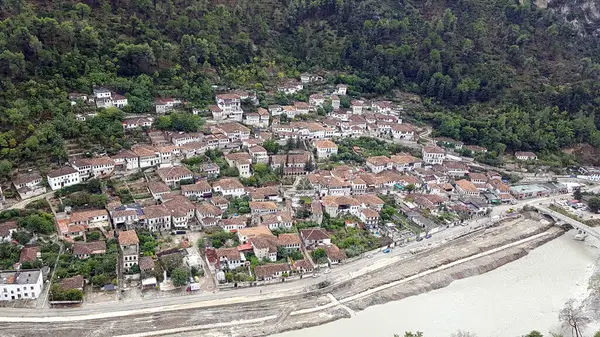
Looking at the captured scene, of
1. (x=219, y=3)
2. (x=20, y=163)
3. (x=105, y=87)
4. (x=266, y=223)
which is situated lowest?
(x=266, y=223)

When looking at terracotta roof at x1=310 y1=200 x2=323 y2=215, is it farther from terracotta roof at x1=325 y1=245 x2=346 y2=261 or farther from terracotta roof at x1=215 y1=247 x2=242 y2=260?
terracotta roof at x1=215 y1=247 x2=242 y2=260

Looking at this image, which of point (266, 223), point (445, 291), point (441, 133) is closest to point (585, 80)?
point (441, 133)

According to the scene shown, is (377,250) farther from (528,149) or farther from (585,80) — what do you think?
(585,80)

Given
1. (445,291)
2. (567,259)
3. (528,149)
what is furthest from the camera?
(528,149)

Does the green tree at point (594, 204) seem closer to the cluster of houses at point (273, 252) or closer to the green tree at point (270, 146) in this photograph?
the cluster of houses at point (273, 252)

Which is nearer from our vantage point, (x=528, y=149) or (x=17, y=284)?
(x=17, y=284)

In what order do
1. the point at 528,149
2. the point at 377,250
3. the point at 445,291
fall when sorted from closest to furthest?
the point at 445,291 → the point at 377,250 → the point at 528,149

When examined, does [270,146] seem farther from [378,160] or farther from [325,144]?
[378,160]
